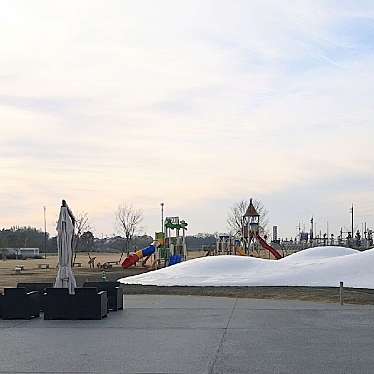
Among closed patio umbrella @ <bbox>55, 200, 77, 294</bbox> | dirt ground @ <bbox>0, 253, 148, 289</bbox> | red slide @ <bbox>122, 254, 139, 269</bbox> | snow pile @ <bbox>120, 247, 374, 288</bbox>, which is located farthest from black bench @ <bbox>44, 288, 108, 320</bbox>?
red slide @ <bbox>122, 254, 139, 269</bbox>

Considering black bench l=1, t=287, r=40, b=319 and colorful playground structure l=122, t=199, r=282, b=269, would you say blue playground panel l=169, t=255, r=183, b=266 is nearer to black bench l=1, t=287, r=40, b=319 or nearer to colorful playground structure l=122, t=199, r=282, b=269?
colorful playground structure l=122, t=199, r=282, b=269

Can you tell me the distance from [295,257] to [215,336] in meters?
22.5

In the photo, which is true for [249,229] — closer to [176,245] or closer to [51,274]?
[176,245]

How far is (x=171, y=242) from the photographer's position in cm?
4878

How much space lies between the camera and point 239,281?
28891mm

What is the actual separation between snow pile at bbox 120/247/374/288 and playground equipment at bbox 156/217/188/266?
1427cm

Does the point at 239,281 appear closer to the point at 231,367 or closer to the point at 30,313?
the point at 30,313

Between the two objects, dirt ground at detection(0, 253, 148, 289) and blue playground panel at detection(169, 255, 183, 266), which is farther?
blue playground panel at detection(169, 255, 183, 266)

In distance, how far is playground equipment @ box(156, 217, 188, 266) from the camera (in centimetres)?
4741

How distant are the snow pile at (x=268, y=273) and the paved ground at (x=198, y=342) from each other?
873 centimetres

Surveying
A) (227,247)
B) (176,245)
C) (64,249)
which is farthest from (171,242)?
(64,249)

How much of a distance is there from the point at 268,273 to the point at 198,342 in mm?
17704

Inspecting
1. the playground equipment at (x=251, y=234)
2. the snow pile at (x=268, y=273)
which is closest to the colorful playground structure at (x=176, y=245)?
the playground equipment at (x=251, y=234)

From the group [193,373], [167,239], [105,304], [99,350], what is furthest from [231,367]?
[167,239]
